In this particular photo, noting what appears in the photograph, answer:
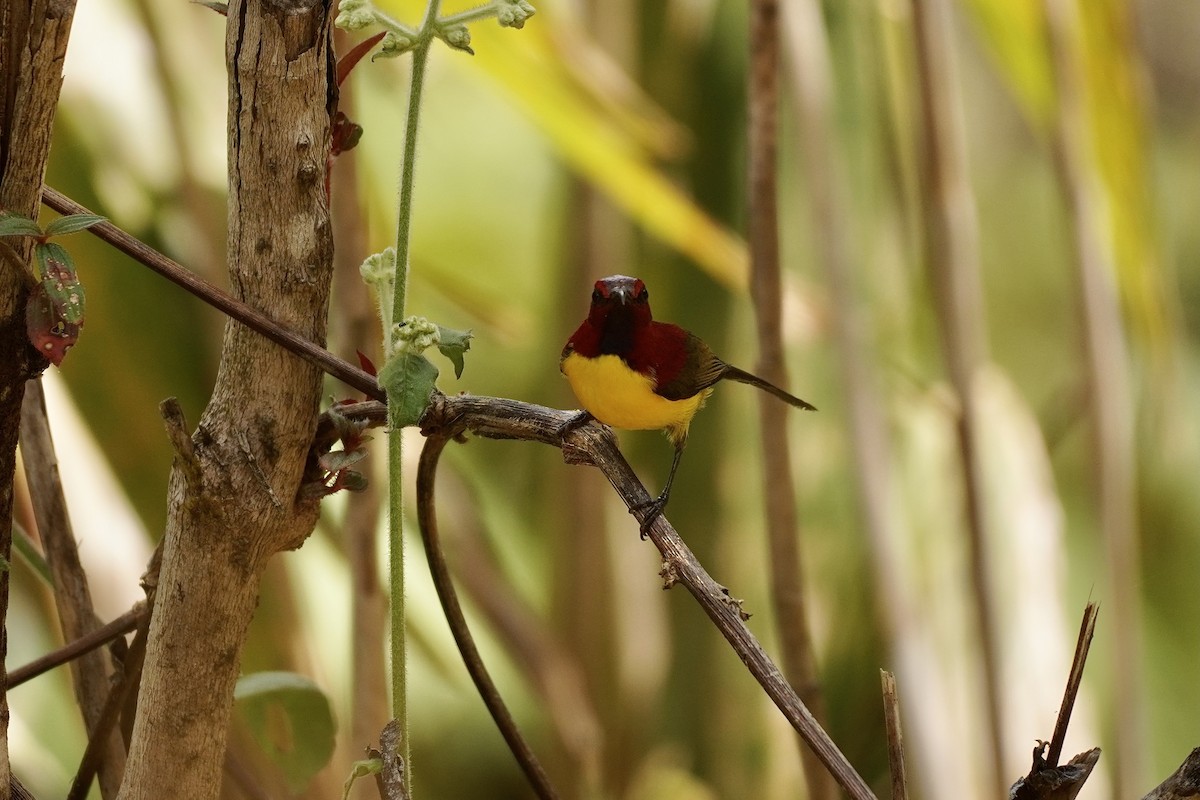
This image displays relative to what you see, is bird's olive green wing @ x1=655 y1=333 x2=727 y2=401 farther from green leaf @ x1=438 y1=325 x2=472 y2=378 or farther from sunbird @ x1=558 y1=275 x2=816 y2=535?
green leaf @ x1=438 y1=325 x2=472 y2=378

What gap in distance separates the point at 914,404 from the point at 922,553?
0.19 m

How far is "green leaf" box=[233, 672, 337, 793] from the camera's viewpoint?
1.48ft

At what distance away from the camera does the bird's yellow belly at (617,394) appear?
0.52 meters

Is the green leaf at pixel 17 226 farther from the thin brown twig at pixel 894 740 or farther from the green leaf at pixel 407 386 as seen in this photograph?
the thin brown twig at pixel 894 740

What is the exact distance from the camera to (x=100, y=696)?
456 millimetres

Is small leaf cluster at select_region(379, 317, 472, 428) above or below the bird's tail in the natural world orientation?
below

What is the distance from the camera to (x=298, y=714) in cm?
47

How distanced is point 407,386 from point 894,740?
155 mm

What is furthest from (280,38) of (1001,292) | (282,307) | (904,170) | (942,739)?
(1001,292)

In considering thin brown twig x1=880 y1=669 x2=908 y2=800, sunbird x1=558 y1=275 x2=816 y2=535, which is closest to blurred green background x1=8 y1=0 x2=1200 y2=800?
sunbird x1=558 y1=275 x2=816 y2=535

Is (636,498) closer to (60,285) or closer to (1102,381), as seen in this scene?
(60,285)

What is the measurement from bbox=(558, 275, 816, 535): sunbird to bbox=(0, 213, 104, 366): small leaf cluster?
251 millimetres

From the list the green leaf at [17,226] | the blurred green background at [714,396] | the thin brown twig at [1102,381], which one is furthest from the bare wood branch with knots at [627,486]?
the thin brown twig at [1102,381]

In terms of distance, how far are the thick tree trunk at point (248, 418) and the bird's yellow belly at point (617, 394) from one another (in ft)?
0.62
